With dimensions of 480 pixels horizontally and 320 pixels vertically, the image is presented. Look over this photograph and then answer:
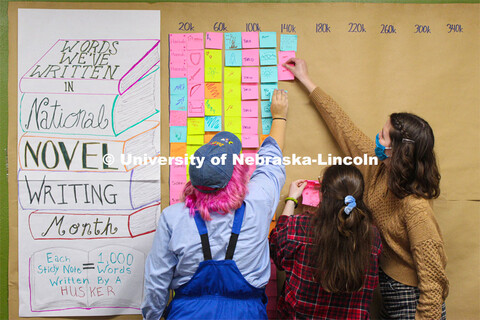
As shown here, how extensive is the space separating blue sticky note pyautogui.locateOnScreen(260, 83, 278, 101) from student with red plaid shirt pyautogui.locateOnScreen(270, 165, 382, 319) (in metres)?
0.48

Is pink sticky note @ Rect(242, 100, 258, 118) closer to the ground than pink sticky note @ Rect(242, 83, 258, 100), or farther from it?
closer to the ground

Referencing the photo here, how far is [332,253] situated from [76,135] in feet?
3.88

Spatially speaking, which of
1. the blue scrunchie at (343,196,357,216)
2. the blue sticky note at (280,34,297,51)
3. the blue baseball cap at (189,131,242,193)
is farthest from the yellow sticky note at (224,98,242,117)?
the blue scrunchie at (343,196,357,216)

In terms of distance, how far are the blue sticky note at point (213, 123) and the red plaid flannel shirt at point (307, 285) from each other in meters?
0.53

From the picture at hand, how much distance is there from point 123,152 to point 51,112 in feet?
1.20

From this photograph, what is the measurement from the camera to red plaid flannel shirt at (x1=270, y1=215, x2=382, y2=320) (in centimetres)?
120

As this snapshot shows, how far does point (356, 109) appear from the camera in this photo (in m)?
1.53

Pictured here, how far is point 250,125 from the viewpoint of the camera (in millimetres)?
1521

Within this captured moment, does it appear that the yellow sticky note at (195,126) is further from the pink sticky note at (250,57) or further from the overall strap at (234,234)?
the overall strap at (234,234)

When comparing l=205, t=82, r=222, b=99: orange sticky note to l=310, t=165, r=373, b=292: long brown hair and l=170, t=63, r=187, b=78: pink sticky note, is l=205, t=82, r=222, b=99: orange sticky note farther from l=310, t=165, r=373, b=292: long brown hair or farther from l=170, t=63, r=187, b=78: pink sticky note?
l=310, t=165, r=373, b=292: long brown hair

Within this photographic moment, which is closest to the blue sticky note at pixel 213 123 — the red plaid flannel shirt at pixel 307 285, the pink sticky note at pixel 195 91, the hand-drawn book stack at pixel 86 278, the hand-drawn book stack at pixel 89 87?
the pink sticky note at pixel 195 91

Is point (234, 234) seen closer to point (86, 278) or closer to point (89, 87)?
point (86, 278)

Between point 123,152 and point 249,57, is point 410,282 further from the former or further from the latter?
point 123,152

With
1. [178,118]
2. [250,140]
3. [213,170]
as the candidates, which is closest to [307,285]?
[213,170]
